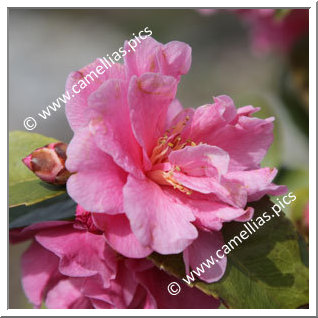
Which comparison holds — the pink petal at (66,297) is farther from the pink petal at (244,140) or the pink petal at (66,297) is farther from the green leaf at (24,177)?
the pink petal at (244,140)

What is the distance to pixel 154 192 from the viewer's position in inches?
22.2

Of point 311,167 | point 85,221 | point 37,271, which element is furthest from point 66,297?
point 311,167

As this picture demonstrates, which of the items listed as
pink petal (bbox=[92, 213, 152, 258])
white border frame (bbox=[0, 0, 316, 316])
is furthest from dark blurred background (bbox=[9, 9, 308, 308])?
pink petal (bbox=[92, 213, 152, 258])

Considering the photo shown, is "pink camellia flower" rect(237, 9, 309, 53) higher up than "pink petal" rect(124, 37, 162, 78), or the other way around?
"pink camellia flower" rect(237, 9, 309, 53)

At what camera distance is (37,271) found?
68 cm

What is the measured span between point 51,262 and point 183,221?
239 mm

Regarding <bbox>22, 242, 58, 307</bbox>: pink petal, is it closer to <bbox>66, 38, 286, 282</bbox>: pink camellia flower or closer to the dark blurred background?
the dark blurred background

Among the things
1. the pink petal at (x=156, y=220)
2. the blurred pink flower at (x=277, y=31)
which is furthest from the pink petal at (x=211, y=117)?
the blurred pink flower at (x=277, y=31)

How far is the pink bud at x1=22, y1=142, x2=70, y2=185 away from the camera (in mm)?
572

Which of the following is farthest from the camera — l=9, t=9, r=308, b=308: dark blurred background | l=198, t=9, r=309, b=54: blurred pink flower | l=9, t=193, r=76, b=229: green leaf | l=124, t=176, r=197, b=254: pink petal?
l=198, t=9, r=309, b=54: blurred pink flower

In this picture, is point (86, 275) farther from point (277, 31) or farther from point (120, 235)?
point (277, 31)

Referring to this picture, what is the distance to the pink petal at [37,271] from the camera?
26.5 inches

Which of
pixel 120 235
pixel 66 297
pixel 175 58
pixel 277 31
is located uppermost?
pixel 277 31

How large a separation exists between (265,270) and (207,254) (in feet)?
0.32
